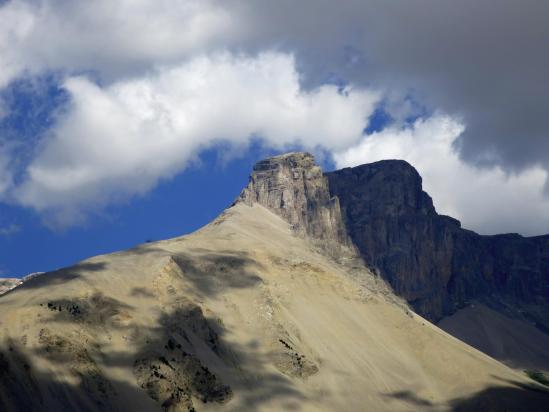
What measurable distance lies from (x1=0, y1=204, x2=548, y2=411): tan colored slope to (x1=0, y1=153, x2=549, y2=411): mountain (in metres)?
0.23

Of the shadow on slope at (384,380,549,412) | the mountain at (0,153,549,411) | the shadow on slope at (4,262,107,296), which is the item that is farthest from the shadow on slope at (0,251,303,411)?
the shadow on slope at (384,380,549,412)

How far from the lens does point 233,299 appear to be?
139375 millimetres

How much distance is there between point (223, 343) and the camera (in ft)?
408

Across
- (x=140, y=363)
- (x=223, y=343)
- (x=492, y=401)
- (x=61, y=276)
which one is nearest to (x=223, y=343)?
(x=223, y=343)

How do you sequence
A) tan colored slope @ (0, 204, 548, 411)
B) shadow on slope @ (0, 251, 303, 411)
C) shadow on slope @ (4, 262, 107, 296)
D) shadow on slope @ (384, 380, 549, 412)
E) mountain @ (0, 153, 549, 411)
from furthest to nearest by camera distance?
shadow on slope @ (384, 380, 549, 412), shadow on slope @ (4, 262, 107, 296), tan colored slope @ (0, 204, 548, 411), mountain @ (0, 153, 549, 411), shadow on slope @ (0, 251, 303, 411)

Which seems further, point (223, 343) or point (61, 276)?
point (61, 276)

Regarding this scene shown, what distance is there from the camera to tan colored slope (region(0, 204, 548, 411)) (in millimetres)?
99625

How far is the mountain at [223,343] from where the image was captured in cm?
9944

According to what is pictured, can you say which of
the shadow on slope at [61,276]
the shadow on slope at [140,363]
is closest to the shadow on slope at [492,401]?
the shadow on slope at [140,363]

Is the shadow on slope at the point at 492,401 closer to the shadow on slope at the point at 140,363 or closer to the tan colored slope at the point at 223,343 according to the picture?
the tan colored slope at the point at 223,343

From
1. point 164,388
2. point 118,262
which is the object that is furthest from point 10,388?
point 118,262

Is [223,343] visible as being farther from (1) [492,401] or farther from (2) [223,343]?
(1) [492,401]

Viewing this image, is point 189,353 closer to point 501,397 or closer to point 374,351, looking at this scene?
point 374,351

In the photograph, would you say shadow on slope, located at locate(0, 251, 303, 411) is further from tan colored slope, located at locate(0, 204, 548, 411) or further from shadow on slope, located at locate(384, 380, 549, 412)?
shadow on slope, located at locate(384, 380, 549, 412)
